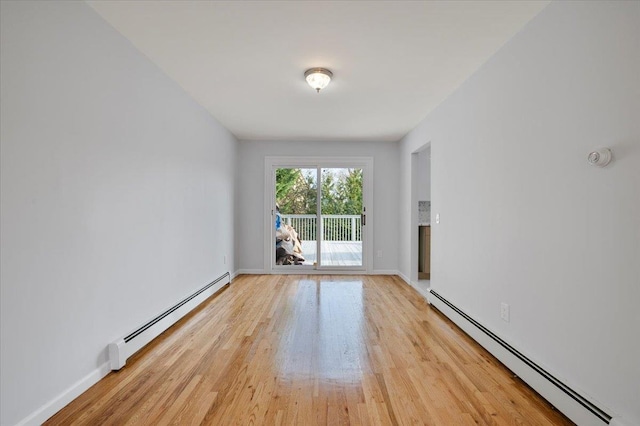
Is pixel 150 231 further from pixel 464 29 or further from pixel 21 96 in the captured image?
pixel 464 29

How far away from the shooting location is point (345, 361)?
248 centimetres

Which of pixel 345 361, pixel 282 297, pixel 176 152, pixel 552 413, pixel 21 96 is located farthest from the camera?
pixel 282 297

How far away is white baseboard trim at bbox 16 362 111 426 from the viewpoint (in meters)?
1.68

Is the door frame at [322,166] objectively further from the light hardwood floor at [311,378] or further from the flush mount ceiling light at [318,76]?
the flush mount ceiling light at [318,76]

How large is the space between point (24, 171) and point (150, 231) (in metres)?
1.26

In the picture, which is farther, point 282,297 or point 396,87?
point 282,297

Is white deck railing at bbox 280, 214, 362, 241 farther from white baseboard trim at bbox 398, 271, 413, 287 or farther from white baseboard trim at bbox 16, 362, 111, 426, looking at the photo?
white baseboard trim at bbox 16, 362, 111, 426

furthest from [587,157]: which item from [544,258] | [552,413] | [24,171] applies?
[24,171]

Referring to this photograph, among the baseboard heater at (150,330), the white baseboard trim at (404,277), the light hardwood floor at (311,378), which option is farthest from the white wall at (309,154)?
the light hardwood floor at (311,378)

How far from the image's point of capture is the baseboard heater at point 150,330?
2305mm

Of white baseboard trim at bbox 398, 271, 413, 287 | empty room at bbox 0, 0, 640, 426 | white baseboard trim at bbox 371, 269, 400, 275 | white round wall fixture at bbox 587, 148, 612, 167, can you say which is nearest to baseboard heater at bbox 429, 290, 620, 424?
empty room at bbox 0, 0, 640, 426

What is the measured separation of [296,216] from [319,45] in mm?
3826

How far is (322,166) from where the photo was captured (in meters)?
6.05

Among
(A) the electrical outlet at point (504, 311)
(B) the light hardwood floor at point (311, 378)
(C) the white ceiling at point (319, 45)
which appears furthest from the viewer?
(A) the electrical outlet at point (504, 311)
